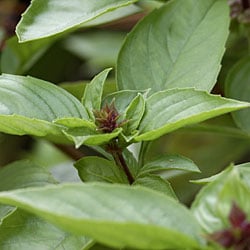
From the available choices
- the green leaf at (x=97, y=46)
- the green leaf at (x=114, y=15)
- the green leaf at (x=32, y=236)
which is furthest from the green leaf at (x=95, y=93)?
the green leaf at (x=97, y=46)

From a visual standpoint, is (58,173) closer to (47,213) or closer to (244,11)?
(244,11)

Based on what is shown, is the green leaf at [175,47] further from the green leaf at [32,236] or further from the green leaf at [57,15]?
the green leaf at [32,236]

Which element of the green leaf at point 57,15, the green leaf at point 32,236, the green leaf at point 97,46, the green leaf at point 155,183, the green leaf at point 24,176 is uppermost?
the green leaf at point 57,15

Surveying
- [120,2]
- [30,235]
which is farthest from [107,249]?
[120,2]

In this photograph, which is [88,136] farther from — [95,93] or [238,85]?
[238,85]

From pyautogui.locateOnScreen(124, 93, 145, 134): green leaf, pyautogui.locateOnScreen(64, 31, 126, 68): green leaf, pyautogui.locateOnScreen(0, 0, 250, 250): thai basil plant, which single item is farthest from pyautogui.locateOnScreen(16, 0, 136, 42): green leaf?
pyautogui.locateOnScreen(64, 31, 126, 68): green leaf

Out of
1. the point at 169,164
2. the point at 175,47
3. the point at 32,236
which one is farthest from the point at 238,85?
the point at 32,236

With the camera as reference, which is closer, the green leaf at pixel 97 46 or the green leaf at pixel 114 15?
the green leaf at pixel 114 15
